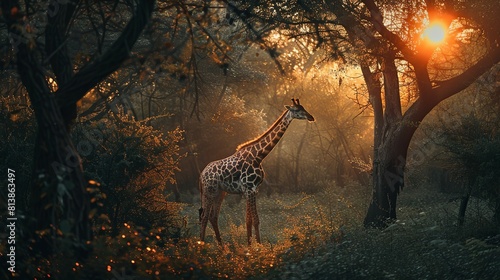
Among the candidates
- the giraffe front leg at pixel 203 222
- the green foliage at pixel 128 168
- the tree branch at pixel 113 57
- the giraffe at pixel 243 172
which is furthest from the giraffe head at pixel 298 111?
the tree branch at pixel 113 57

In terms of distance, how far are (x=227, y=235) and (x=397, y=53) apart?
20.5 ft

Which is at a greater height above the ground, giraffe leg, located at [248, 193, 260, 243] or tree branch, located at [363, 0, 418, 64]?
tree branch, located at [363, 0, 418, 64]

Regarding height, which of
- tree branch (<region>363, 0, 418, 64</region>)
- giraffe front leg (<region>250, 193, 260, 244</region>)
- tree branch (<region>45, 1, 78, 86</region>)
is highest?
tree branch (<region>363, 0, 418, 64</region>)

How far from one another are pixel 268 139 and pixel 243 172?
96 centimetres

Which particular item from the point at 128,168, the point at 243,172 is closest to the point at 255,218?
the point at 243,172

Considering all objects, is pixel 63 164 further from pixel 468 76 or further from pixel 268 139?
pixel 468 76

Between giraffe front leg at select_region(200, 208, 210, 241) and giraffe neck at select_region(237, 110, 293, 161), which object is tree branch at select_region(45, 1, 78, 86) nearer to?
giraffe neck at select_region(237, 110, 293, 161)

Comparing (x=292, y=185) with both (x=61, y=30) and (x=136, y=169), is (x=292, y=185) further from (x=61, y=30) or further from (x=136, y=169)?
(x=61, y=30)

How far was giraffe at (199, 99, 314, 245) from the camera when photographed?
18.9m

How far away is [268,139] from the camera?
19.1 metres

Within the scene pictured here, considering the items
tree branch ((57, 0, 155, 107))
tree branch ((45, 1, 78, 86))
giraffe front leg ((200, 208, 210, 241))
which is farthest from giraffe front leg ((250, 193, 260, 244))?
tree branch ((57, 0, 155, 107))

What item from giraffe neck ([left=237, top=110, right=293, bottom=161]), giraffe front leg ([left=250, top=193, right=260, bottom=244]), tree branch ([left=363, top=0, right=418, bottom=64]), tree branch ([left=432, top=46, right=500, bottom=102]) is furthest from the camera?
giraffe neck ([left=237, top=110, right=293, bottom=161])

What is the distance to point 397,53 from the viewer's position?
63.4 ft

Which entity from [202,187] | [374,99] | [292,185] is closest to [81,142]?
[202,187]
